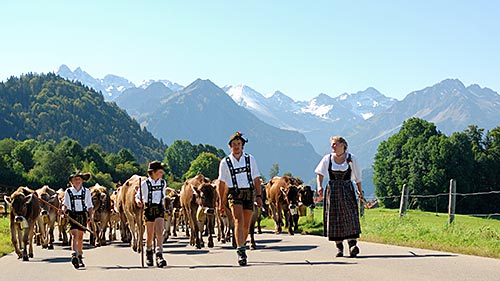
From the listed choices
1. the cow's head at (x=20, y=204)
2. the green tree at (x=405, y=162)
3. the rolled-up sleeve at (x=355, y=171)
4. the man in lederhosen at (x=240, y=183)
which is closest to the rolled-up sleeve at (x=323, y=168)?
the rolled-up sleeve at (x=355, y=171)

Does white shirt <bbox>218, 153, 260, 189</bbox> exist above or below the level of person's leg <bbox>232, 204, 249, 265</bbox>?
above

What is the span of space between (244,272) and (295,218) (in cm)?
1383

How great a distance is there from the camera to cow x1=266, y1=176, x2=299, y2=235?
82.4 feet

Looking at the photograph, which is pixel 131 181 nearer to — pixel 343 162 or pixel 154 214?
pixel 154 214

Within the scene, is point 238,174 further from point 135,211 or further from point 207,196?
point 207,196

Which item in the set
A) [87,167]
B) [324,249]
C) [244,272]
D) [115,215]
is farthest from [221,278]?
[87,167]

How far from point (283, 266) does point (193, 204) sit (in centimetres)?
914

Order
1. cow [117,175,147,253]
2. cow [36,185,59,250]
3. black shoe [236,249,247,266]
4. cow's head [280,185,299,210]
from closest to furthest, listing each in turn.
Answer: black shoe [236,249,247,266], cow [117,175,147,253], cow [36,185,59,250], cow's head [280,185,299,210]

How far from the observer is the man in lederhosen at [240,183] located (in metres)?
13.3

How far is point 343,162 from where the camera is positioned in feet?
44.6

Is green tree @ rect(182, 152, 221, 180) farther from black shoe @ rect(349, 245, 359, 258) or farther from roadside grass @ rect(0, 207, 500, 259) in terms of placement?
black shoe @ rect(349, 245, 359, 258)

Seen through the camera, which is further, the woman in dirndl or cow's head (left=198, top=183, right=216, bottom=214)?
cow's head (left=198, top=183, right=216, bottom=214)

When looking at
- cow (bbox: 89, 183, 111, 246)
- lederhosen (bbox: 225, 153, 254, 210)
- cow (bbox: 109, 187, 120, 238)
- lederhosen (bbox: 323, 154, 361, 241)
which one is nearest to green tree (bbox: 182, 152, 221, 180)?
cow (bbox: 109, 187, 120, 238)

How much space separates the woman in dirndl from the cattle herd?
2.10m
